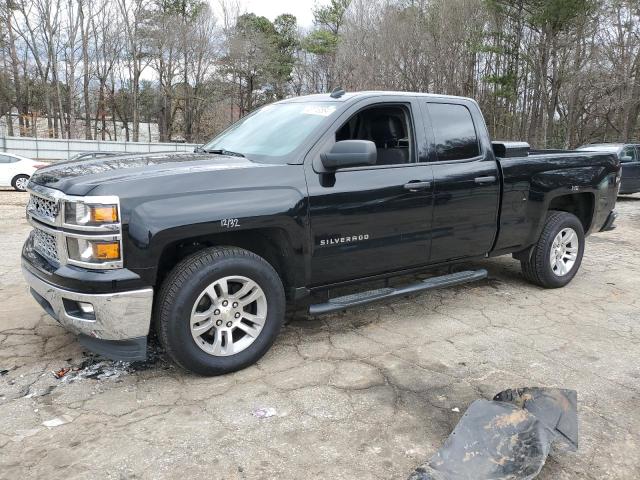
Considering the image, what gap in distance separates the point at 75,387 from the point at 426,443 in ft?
7.08

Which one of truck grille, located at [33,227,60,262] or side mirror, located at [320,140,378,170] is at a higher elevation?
side mirror, located at [320,140,378,170]

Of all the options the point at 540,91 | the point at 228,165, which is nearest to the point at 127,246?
the point at 228,165

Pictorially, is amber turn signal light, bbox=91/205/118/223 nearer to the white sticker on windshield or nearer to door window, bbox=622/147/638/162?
the white sticker on windshield

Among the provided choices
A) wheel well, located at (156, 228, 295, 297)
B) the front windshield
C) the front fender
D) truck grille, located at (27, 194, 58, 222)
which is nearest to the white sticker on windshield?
the front windshield

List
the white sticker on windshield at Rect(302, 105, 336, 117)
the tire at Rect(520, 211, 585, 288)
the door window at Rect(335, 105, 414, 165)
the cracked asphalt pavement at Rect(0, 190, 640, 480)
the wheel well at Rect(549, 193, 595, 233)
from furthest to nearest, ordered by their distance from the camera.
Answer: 1. the wheel well at Rect(549, 193, 595, 233)
2. the tire at Rect(520, 211, 585, 288)
3. the door window at Rect(335, 105, 414, 165)
4. the white sticker on windshield at Rect(302, 105, 336, 117)
5. the cracked asphalt pavement at Rect(0, 190, 640, 480)

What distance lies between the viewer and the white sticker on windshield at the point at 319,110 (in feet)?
13.1

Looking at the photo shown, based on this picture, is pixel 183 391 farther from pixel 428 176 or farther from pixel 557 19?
pixel 557 19

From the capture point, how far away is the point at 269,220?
3.43 metres

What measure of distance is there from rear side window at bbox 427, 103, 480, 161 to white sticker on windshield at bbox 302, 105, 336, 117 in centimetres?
95

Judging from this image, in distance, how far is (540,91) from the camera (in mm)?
30344

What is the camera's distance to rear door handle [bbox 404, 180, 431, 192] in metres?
4.09

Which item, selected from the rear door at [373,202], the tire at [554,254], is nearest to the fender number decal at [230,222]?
the rear door at [373,202]

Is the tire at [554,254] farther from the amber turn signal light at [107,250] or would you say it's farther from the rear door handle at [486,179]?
the amber turn signal light at [107,250]

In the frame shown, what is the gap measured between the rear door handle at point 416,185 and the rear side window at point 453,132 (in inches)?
13.8
